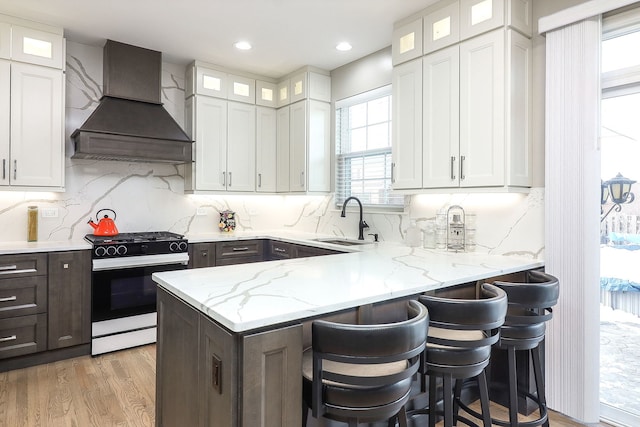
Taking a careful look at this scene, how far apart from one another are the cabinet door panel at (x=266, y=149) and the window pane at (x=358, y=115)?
0.99m

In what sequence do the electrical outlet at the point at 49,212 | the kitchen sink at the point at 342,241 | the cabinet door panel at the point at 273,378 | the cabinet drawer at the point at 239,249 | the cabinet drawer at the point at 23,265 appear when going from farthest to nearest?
the cabinet drawer at the point at 239,249
the kitchen sink at the point at 342,241
the electrical outlet at the point at 49,212
the cabinet drawer at the point at 23,265
the cabinet door panel at the point at 273,378

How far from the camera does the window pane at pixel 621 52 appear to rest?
2.25m

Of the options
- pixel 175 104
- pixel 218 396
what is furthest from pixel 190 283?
pixel 175 104

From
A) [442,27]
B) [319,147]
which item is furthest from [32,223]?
[442,27]

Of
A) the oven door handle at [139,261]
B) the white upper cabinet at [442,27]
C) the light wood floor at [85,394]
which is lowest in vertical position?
the light wood floor at [85,394]

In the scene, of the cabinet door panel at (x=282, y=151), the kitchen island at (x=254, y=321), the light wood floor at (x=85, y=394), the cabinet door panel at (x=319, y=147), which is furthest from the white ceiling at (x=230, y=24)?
the light wood floor at (x=85, y=394)

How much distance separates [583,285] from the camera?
93.1 inches

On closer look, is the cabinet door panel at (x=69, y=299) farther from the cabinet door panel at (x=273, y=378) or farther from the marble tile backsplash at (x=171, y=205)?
the cabinet door panel at (x=273, y=378)

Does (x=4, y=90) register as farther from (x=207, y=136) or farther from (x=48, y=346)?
(x=48, y=346)

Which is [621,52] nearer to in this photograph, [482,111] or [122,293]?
[482,111]

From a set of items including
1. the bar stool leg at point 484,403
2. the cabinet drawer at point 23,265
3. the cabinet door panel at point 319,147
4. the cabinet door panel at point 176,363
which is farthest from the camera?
the cabinet door panel at point 319,147

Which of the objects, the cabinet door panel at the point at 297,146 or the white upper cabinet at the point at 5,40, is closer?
the white upper cabinet at the point at 5,40

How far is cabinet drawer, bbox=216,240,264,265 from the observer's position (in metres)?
4.05

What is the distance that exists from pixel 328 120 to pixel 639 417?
3.60 meters
